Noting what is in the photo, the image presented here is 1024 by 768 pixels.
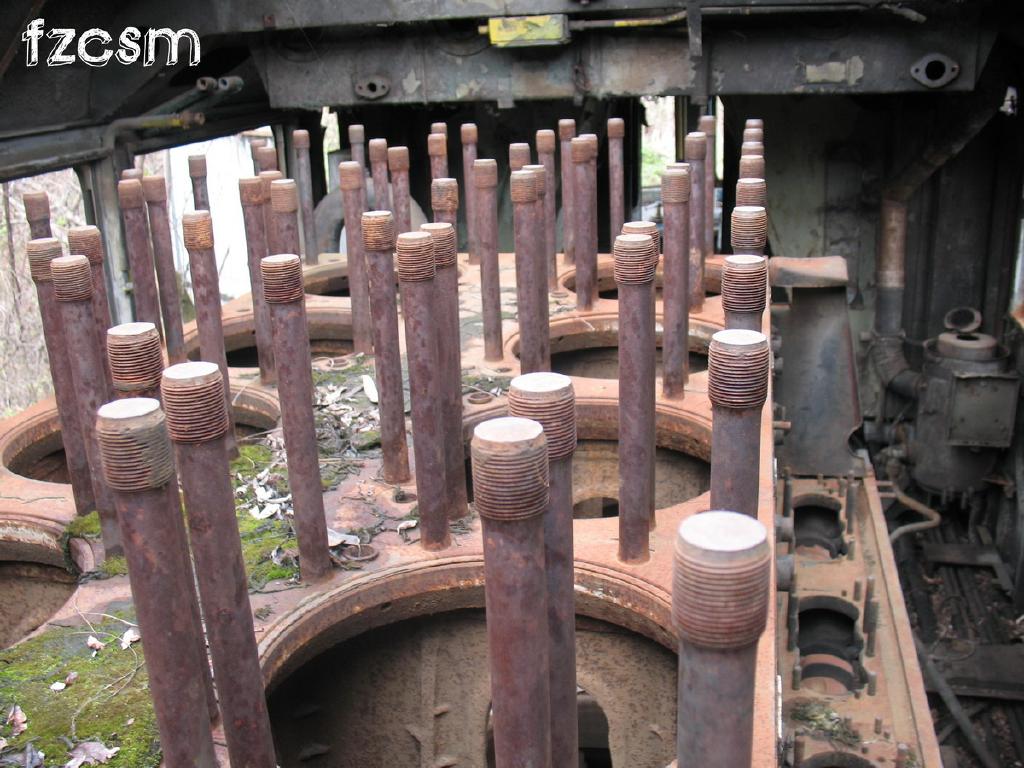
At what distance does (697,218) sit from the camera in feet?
23.0

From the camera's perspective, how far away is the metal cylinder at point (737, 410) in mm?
2934

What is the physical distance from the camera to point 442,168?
7.68 meters

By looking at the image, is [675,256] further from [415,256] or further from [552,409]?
[552,409]

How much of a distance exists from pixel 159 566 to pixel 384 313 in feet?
6.46

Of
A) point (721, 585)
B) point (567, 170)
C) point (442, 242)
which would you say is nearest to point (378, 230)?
point (442, 242)

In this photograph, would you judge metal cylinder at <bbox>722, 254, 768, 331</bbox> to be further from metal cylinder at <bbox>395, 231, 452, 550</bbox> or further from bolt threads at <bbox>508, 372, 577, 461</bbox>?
bolt threads at <bbox>508, 372, 577, 461</bbox>

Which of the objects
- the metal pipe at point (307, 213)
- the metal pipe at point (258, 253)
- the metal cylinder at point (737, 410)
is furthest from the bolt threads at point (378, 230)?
the metal pipe at point (307, 213)

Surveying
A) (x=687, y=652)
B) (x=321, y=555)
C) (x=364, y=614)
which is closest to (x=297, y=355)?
(x=321, y=555)

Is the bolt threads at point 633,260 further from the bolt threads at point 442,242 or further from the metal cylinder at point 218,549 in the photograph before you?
the metal cylinder at point 218,549

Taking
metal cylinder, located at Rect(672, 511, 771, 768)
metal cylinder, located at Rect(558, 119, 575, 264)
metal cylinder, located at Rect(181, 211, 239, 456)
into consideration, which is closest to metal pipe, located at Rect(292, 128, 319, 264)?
metal cylinder, located at Rect(558, 119, 575, 264)

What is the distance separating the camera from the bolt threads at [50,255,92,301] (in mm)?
3678

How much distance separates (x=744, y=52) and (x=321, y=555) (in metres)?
6.11

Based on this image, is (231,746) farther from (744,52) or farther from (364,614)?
(744,52)

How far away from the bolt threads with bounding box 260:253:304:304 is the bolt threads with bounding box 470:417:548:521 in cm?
167
